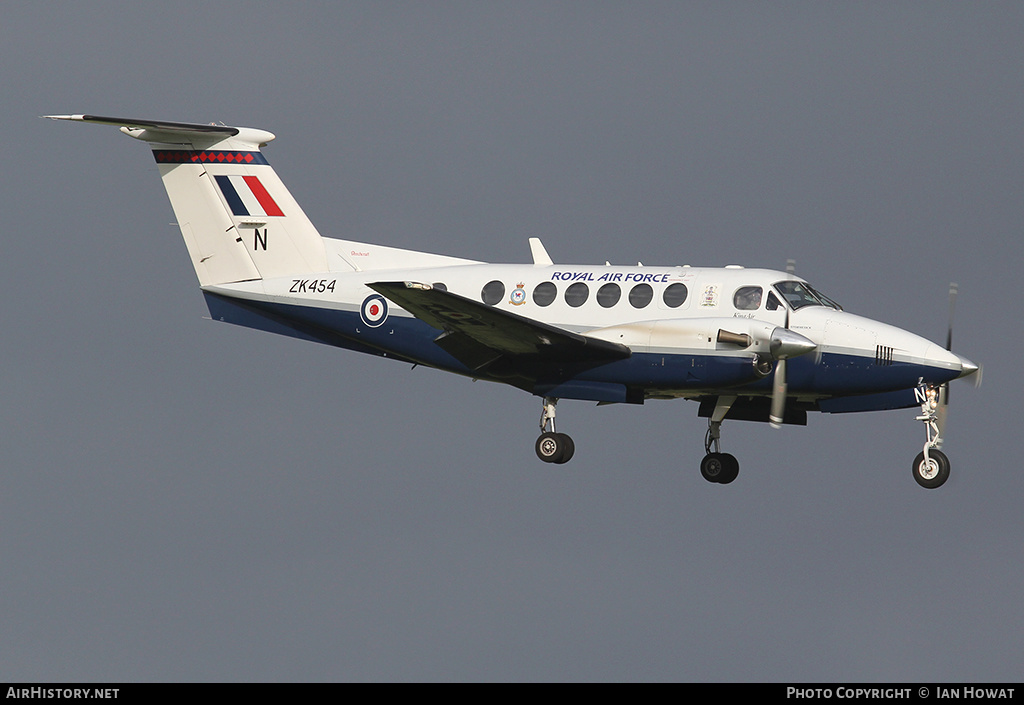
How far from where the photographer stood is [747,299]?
28078 mm

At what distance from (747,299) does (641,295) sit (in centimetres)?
188

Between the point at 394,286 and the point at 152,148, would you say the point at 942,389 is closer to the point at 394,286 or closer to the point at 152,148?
the point at 394,286

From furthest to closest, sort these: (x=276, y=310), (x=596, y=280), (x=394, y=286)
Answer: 1. (x=276, y=310)
2. (x=596, y=280)
3. (x=394, y=286)

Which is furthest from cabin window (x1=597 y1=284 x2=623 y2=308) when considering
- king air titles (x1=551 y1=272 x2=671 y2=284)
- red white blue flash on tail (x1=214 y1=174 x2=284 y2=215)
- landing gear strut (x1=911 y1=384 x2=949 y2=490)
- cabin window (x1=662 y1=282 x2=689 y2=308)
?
red white blue flash on tail (x1=214 y1=174 x2=284 y2=215)

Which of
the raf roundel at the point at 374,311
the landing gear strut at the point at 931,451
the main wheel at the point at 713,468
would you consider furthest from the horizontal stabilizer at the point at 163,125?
the landing gear strut at the point at 931,451

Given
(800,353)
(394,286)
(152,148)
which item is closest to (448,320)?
(394,286)

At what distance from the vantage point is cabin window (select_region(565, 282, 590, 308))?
95.1ft

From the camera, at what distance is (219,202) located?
32.1 meters

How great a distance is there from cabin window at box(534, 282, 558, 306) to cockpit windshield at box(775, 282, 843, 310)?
4.03 meters

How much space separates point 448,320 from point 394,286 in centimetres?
183

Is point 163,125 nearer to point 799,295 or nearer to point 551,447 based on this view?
point 551,447

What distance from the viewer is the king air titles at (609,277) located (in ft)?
94.2

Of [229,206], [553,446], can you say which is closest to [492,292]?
[553,446]

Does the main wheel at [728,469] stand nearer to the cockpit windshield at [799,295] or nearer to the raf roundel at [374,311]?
the cockpit windshield at [799,295]
